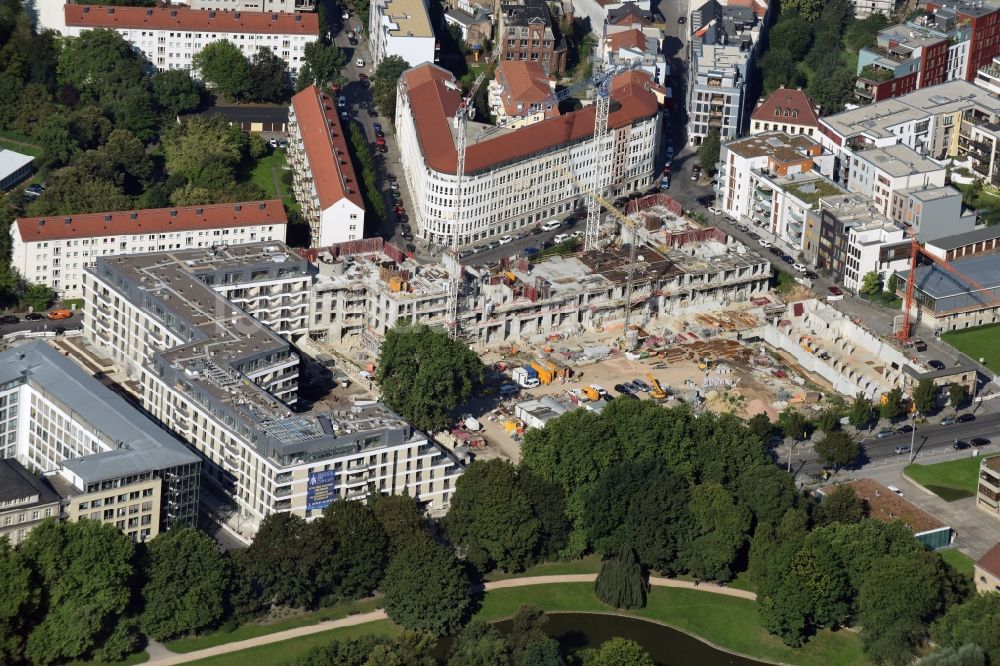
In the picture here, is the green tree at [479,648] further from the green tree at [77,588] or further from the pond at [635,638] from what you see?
the green tree at [77,588]

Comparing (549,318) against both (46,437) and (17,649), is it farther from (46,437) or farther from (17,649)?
(17,649)

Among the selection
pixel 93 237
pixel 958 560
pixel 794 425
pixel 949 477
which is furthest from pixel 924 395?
pixel 93 237

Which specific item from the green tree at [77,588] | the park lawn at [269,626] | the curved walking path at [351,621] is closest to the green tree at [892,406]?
the curved walking path at [351,621]

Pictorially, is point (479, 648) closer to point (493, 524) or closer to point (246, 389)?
point (493, 524)

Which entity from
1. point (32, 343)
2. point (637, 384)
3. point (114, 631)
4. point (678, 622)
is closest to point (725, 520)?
point (678, 622)

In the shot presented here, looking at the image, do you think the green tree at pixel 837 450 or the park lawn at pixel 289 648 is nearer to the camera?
the park lawn at pixel 289 648

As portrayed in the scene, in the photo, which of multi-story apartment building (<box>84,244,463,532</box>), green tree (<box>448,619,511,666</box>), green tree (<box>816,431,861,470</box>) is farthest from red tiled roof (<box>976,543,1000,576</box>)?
multi-story apartment building (<box>84,244,463,532</box>)

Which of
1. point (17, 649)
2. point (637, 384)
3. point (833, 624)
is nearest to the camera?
point (17, 649)
